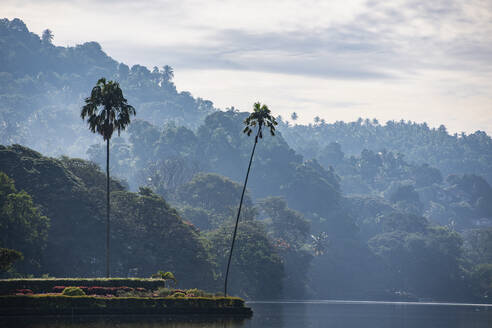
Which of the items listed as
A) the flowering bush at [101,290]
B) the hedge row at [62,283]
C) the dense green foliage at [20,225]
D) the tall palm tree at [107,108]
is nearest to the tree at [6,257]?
the hedge row at [62,283]

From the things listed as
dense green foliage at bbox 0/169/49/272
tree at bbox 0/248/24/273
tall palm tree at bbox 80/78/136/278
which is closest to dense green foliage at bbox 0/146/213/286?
dense green foliage at bbox 0/169/49/272

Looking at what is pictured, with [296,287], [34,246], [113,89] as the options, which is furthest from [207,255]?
[296,287]

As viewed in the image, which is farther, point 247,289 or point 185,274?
point 247,289

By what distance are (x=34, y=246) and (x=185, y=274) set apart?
2852 cm

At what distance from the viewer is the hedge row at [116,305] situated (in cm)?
6912

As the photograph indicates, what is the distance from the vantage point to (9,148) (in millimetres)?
119312

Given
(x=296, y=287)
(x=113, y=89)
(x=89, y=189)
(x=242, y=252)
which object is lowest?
(x=296, y=287)

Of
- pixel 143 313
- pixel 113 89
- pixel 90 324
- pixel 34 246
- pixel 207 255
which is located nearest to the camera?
pixel 90 324

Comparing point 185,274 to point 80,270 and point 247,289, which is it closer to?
point 80,270

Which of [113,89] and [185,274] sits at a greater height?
[113,89]

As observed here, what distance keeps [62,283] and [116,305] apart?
6.00 meters

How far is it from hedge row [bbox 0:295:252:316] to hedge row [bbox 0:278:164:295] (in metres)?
2.80

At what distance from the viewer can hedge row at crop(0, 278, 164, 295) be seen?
7156 centimetres

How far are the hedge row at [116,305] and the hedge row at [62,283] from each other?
9.17 ft
